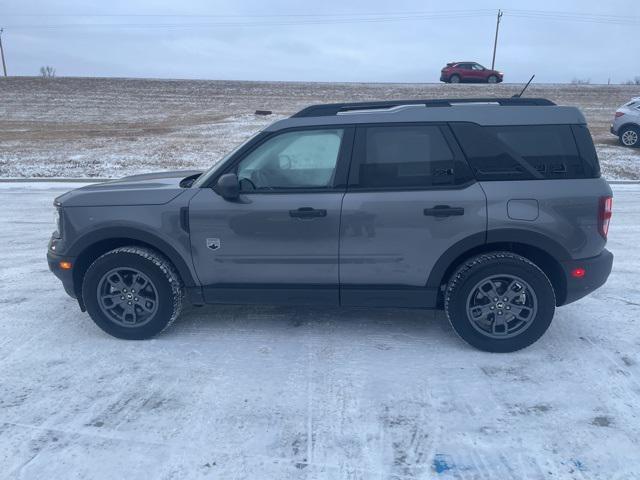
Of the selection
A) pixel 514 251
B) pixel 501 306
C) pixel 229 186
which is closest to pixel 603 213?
pixel 514 251

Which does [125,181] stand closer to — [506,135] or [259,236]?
[259,236]

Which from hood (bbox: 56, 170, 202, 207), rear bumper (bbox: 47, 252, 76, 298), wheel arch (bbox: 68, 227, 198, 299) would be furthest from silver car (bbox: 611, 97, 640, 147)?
rear bumper (bbox: 47, 252, 76, 298)

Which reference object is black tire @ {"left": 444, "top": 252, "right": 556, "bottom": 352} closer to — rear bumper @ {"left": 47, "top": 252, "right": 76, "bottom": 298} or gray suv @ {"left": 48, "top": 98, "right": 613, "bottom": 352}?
gray suv @ {"left": 48, "top": 98, "right": 613, "bottom": 352}

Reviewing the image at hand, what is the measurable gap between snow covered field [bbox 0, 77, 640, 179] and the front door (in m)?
10.8

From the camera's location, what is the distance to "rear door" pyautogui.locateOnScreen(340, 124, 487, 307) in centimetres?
386

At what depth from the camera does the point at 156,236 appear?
4078 millimetres

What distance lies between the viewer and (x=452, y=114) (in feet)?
13.0

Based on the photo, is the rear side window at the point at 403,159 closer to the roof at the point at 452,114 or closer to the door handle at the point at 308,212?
the roof at the point at 452,114

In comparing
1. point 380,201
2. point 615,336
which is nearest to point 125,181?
point 380,201

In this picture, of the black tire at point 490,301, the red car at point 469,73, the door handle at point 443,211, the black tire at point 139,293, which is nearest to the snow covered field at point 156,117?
the red car at point 469,73

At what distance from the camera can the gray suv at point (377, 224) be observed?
3838 mm

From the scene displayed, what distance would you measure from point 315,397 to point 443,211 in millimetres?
1578

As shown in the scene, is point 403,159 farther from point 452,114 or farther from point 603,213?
point 603,213

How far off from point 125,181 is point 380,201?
2.37 meters
